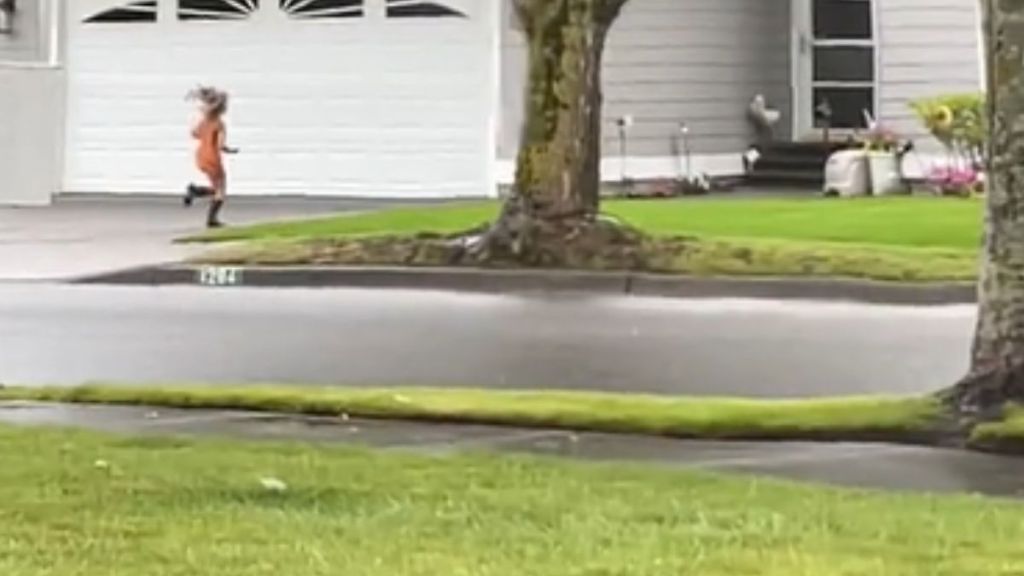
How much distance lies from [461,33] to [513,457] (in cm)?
1814

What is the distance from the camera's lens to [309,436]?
388 inches

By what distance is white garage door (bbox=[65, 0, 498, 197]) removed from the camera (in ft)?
88.2

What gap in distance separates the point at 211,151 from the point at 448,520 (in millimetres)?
16715

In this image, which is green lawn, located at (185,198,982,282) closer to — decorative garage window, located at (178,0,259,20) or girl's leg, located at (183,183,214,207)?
girl's leg, located at (183,183,214,207)

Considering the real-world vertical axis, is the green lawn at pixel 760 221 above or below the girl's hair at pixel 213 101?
below

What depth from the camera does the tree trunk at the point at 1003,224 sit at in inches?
373

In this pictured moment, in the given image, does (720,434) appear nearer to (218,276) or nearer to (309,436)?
(309,436)

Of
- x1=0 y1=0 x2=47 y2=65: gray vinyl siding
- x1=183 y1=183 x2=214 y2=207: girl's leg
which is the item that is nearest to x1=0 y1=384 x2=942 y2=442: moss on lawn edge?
x1=183 y1=183 x2=214 y2=207: girl's leg

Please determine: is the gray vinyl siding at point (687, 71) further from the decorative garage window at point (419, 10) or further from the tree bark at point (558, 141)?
the tree bark at point (558, 141)

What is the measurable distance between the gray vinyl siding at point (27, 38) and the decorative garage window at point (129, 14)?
63 centimetres

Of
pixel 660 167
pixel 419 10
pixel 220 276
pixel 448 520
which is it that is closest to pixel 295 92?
pixel 419 10

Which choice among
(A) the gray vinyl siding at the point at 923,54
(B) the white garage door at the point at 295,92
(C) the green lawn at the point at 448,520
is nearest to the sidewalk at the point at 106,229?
(B) the white garage door at the point at 295,92

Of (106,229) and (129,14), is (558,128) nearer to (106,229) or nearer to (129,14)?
(106,229)

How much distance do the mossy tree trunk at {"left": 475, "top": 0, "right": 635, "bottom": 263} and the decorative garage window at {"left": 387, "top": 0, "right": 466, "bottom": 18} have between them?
Answer: 28.7 ft
